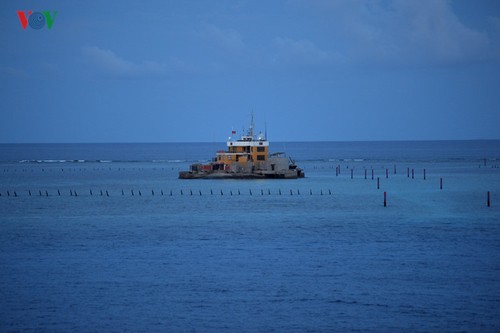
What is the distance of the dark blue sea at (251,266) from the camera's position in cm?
3516

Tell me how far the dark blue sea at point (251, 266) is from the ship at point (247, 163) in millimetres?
36537

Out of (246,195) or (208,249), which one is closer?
(208,249)

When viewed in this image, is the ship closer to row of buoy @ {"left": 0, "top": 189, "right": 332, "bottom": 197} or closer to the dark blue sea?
row of buoy @ {"left": 0, "top": 189, "right": 332, "bottom": 197}

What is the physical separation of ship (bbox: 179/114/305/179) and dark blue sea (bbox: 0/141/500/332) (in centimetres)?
3654

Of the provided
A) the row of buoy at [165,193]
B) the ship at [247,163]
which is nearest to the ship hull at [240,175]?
the ship at [247,163]

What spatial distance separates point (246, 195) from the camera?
318 ft

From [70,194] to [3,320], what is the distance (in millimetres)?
66627

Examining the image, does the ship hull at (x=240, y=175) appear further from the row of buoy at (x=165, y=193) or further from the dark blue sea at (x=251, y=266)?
the dark blue sea at (x=251, y=266)

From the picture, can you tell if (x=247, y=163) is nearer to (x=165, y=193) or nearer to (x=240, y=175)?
(x=240, y=175)

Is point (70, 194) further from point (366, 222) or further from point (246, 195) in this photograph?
point (366, 222)

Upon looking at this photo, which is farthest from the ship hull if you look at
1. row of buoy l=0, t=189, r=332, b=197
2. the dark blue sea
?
the dark blue sea

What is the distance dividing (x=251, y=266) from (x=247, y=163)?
78795mm

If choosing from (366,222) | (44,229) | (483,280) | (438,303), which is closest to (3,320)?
(438,303)

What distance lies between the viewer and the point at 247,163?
125 metres
